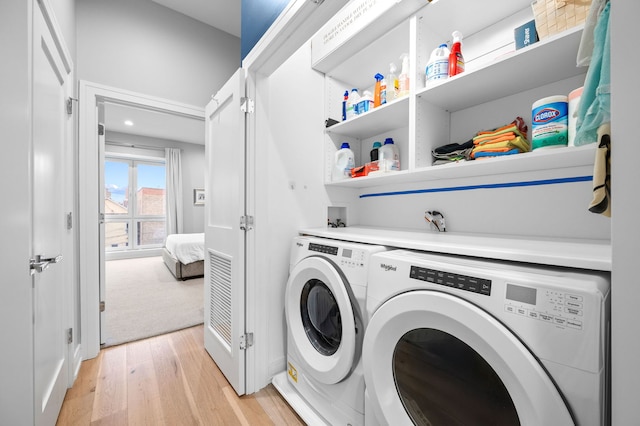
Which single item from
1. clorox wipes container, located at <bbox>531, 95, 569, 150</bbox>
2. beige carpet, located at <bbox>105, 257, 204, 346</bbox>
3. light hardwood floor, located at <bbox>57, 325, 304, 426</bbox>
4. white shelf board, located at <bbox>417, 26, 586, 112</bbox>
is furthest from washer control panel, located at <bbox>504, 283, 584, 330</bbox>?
beige carpet, located at <bbox>105, 257, 204, 346</bbox>

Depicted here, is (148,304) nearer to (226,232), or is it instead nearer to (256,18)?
(226,232)

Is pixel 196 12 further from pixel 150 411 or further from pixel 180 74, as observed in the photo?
pixel 150 411

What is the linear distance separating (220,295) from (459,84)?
6.24ft

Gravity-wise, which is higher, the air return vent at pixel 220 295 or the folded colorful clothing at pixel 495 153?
the folded colorful clothing at pixel 495 153

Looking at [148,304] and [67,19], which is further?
[148,304]

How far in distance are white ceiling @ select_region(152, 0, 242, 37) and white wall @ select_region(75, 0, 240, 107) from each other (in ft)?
0.17

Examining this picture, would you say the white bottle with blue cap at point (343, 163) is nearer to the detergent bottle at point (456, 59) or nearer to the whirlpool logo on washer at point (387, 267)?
the detergent bottle at point (456, 59)

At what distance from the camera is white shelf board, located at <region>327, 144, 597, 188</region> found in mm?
931

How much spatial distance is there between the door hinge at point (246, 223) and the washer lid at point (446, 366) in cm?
90

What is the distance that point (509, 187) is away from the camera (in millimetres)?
1287

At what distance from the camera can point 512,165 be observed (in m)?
1.12

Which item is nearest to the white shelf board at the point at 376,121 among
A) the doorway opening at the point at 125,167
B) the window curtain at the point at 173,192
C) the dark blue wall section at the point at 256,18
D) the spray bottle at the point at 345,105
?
the spray bottle at the point at 345,105

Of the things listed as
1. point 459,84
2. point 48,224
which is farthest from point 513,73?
point 48,224

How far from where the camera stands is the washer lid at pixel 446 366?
0.59 metres
